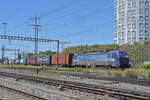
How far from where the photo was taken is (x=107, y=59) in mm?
31766

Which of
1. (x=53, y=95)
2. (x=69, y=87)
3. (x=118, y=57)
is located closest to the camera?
(x=53, y=95)

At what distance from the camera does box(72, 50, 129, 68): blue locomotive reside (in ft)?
100

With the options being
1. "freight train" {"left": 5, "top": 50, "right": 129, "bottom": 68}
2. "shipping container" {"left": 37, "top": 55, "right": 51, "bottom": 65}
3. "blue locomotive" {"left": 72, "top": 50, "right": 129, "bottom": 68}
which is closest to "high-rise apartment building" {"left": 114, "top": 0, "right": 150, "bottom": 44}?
"shipping container" {"left": 37, "top": 55, "right": 51, "bottom": 65}

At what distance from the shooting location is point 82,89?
1324 centimetres

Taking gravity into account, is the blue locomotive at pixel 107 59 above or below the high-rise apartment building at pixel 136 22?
below

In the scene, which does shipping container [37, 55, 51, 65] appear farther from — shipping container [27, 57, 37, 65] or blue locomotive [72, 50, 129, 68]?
blue locomotive [72, 50, 129, 68]

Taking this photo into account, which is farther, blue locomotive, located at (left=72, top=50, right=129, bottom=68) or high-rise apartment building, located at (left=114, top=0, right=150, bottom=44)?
high-rise apartment building, located at (left=114, top=0, right=150, bottom=44)

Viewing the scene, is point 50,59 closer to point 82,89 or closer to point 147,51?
point 147,51

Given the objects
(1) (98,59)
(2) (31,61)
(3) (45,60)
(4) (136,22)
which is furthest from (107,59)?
(4) (136,22)

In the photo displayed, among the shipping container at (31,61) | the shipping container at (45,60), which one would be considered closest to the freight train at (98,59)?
the shipping container at (45,60)

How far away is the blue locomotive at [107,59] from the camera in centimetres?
3062

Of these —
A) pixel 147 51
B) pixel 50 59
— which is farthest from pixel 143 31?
pixel 50 59

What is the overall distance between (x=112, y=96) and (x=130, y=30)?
72097 millimetres

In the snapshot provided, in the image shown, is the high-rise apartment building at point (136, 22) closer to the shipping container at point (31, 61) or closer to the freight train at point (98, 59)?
the shipping container at point (31, 61)
